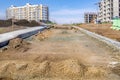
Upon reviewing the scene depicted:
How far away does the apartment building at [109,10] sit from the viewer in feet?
406

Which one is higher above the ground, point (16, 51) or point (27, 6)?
point (27, 6)

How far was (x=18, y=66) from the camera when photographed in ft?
31.5

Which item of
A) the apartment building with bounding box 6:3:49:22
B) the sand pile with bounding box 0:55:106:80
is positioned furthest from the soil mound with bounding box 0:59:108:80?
the apartment building with bounding box 6:3:49:22

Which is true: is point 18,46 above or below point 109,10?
below

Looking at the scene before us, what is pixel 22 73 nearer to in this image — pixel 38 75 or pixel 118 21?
pixel 38 75

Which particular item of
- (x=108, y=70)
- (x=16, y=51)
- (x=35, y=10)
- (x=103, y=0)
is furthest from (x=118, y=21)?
(x=35, y=10)

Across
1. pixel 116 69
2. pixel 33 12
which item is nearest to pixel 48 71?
pixel 116 69

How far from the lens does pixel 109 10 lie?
128875 mm

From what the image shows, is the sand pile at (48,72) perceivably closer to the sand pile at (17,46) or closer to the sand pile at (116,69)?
the sand pile at (116,69)

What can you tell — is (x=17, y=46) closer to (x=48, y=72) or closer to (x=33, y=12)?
(x=48, y=72)

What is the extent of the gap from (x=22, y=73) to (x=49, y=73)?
0.80 metres

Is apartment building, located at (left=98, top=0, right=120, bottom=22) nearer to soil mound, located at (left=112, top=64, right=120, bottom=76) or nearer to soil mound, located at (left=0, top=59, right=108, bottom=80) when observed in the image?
soil mound, located at (left=112, top=64, right=120, bottom=76)

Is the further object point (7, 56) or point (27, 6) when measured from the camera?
point (27, 6)

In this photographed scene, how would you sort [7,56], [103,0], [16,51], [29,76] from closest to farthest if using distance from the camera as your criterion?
[29,76]
[7,56]
[16,51]
[103,0]
